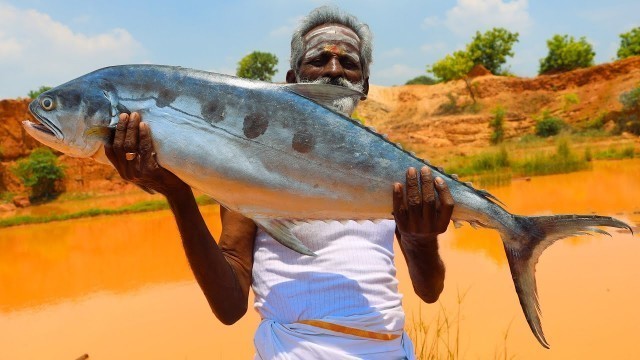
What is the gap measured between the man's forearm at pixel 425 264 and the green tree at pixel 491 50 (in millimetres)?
41180

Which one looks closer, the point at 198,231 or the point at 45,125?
the point at 45,125

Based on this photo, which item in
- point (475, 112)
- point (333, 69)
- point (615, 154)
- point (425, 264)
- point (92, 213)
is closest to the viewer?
point (425, 264)

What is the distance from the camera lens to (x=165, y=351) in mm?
6035

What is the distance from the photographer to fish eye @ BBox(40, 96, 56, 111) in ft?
5.65

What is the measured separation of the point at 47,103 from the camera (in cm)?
172

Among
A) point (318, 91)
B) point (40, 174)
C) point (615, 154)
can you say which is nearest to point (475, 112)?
point (615, 154)

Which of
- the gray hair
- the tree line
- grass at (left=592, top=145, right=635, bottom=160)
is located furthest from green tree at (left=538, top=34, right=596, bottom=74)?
the gray hair

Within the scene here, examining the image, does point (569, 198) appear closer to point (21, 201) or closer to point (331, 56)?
point (331, 56)

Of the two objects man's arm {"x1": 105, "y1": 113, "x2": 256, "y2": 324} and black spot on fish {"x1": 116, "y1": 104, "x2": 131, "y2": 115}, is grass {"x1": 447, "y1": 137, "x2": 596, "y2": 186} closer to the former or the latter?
man's arm {"x1": 105, "y1": 113, "x2": 256, "y2": 324}

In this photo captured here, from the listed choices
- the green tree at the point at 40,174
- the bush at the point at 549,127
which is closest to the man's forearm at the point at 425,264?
the green tree at the point at 40,174

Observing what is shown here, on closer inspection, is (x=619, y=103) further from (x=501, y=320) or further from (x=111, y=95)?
(x=111, y=95)

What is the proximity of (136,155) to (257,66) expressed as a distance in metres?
41.8

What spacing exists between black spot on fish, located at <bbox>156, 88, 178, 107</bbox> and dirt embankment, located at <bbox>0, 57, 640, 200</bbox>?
26.3m

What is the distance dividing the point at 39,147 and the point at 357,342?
30.7 meters
